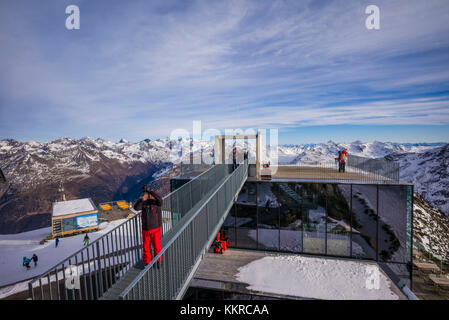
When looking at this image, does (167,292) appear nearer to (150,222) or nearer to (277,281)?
(150,222)

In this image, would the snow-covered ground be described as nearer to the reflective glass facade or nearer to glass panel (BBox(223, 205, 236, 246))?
glass panel (BBox(223, 205, 236, 246))

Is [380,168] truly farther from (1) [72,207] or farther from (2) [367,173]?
(1) [72,207]

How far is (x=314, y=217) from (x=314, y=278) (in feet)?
12.6

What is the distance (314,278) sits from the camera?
12.8m

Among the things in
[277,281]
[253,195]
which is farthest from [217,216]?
[253,195]

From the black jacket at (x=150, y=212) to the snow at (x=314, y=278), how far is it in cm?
901

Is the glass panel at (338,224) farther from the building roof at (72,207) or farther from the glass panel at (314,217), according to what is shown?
the building roof at (72,207)

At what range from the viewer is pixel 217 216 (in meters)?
8.05

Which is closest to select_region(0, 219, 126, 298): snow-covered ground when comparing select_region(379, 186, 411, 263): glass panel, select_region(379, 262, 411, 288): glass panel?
select_region(379, 262, 411, 288): glass panel

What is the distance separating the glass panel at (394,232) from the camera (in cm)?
1418

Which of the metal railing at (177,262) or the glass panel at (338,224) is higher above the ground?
the metal railing at (177,262)

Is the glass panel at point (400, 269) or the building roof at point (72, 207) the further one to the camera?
the building roof at point (72, 207)

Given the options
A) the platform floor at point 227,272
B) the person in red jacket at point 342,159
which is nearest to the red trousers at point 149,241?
the platform floor at point 227,272

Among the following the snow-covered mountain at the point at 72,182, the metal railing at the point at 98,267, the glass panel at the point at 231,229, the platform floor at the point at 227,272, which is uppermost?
the metal railing at the point at 98,267
